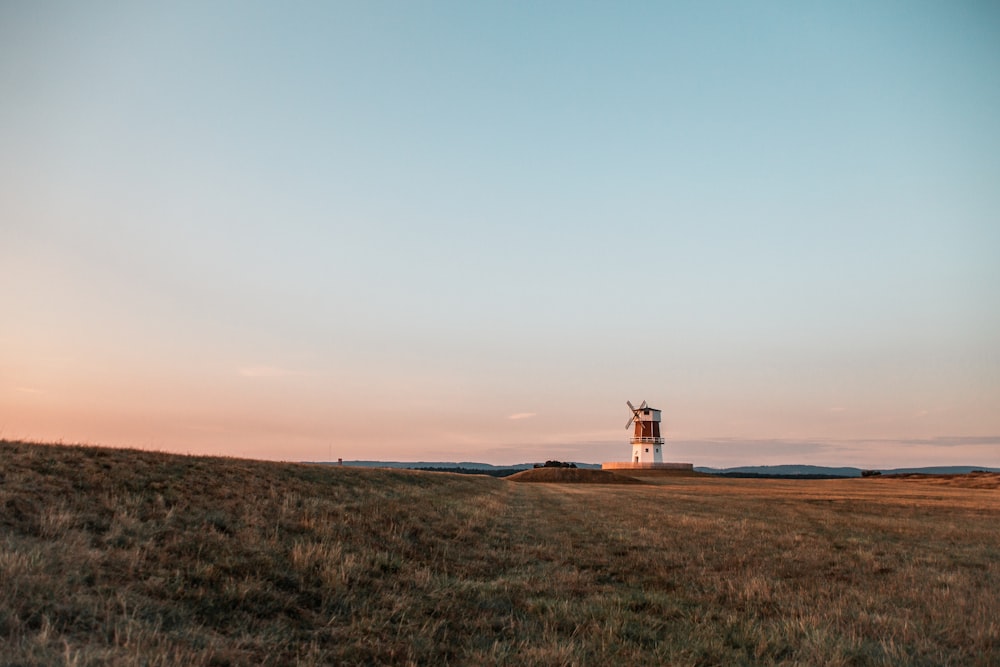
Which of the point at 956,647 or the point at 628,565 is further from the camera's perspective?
the point at 628,565

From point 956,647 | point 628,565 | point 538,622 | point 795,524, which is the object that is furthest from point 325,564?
point 795,524

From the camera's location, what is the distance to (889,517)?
3144 cm

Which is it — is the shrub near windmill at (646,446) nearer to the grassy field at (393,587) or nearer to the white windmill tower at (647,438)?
the white windmill tower at (647,438)

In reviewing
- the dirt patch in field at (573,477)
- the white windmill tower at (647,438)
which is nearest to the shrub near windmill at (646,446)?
the white windmill tower at (647,438)

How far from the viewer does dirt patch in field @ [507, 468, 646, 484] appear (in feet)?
313

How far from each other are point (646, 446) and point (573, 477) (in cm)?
3635

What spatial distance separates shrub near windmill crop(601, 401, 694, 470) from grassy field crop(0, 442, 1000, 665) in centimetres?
11038

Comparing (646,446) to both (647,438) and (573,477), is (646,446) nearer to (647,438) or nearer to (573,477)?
(647,438)

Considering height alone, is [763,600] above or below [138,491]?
below

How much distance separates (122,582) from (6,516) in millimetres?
3231

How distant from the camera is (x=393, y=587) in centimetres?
1092

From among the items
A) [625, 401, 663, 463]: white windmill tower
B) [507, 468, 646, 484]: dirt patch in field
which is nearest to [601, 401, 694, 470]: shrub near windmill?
[625, 401, 663, 463]: white windmill tower

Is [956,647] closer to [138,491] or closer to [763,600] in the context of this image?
[763,600]

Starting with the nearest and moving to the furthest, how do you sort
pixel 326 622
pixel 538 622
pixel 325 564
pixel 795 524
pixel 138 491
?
pixel 326 622 → pixel 538 622 → pixel 325 564 → pixel 138 491 → pixel 795 524
